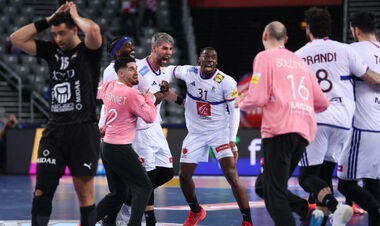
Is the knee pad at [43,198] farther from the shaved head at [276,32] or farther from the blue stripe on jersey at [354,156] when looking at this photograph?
the blue stripe on jersey at [354,156]

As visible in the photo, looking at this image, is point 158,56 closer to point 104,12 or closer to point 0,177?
point 0,177

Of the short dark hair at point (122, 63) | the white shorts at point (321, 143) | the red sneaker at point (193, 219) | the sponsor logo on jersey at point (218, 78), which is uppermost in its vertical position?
the short dark hair at point (122, 63)

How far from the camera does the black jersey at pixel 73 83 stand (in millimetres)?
5633

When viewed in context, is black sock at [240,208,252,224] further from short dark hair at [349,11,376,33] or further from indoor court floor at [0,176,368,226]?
short dark hair at [349,11,376,33]

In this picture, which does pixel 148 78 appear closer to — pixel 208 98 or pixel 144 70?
pixel 144 70

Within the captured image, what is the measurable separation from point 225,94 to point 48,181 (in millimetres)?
3070

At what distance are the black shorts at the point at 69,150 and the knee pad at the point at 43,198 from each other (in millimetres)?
63

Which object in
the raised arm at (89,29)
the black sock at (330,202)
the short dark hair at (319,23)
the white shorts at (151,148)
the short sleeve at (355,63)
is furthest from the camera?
the white shorts at (151,148)

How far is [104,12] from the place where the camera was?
22.6 m

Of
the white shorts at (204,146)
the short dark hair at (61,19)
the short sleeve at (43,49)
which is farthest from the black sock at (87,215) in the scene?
the white shorts at (204,146)

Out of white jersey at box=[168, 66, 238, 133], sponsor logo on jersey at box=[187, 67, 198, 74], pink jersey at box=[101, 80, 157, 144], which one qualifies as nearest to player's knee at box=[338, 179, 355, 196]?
white jersey at box=[168, 66, 238, 133]

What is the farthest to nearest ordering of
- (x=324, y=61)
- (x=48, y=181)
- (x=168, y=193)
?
(x=168, y=193)
(x=324, y=61)
(x=48, y=181)

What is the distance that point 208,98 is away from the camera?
799 cm

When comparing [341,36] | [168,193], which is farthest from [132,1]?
[168,193]
